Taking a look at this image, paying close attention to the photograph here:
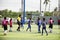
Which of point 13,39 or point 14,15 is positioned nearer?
point 13,39

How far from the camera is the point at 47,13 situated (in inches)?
2243

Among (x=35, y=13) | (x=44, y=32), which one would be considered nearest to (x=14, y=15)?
(x=35, y=13)

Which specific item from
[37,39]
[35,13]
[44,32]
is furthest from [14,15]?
[37,39]

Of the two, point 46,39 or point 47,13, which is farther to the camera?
point 47,13

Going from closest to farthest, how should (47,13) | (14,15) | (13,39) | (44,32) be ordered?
(13,39), (44,32), (14,15), (47,13)

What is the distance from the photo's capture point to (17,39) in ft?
53.4

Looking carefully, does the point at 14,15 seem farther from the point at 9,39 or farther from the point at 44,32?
the point at 9,39

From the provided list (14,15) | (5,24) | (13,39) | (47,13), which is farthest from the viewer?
(47,13)

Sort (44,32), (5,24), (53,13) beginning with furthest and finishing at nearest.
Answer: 1. (53,13)
2. (44,32)
3. (5,24)

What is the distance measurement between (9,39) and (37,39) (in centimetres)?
192

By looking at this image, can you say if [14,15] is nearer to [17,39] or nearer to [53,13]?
[53,13]

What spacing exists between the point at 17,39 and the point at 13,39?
31cm

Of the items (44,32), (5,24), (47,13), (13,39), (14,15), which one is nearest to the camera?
(13,39)

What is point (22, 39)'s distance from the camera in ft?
53.3
